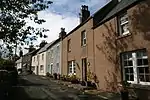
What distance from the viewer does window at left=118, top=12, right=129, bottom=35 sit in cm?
1547

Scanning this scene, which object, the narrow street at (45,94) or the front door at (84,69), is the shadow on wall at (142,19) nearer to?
the narrow street at (45,94)

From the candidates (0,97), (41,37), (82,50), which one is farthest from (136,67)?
(82,50)

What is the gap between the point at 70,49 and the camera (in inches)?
1152

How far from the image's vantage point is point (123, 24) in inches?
623

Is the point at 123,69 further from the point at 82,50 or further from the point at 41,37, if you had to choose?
the point at 82,50

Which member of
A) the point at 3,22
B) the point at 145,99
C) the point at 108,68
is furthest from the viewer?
A: the point at 108,68

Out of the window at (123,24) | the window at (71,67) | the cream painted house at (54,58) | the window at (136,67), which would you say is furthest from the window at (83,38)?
the cream painted house at (54,58)

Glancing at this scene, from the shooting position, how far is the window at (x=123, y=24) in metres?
15.5

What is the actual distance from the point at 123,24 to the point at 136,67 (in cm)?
360

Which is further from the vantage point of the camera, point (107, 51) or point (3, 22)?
point (107, 51)

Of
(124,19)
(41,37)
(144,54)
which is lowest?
(144,54)

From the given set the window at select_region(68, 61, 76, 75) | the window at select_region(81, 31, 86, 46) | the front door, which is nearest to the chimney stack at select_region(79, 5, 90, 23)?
the window at select_region(81, 31, 86, 46)

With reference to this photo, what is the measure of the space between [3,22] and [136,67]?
9049 millimetres

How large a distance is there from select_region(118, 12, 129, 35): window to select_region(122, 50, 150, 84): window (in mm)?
1739
